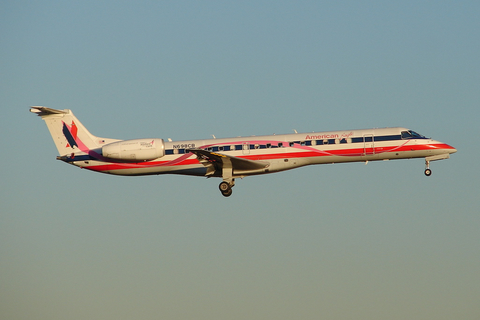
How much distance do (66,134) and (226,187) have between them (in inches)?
413

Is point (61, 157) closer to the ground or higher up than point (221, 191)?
higher up

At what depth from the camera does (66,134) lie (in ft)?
127

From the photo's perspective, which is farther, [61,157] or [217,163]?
[61,157]

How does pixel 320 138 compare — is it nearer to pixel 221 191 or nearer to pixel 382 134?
pixel 382 134

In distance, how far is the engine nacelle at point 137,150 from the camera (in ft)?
119

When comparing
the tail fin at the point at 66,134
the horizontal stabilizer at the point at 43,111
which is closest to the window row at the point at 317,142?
the tail fin at the point at 66,134

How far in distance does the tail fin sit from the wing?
6375 mm

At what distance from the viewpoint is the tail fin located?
38625 mm

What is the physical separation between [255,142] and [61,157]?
1175cm

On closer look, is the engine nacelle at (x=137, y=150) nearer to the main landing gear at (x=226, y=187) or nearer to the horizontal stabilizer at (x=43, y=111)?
the main landing gear at (x=226, y=187)

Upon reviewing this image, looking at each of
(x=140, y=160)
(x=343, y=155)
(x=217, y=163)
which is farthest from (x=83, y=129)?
(x=343, y=155)

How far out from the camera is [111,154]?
36.5m

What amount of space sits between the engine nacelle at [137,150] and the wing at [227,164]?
6.00ft

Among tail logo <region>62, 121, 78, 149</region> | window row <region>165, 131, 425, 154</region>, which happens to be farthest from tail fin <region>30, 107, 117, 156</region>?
window row <region>165, 131, 425, 154</region>
